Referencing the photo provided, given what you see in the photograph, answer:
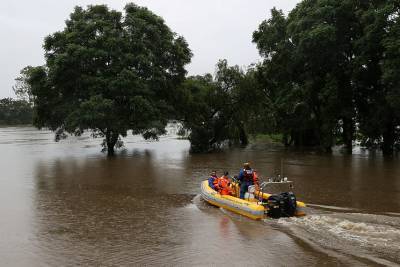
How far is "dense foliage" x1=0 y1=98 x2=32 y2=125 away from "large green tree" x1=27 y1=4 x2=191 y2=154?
8479 cm

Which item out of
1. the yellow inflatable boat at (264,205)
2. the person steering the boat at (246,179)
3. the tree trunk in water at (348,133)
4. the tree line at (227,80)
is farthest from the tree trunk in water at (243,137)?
the yellow inflatable boat at (264,205)

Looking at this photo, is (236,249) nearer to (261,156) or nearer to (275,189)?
(275,189)

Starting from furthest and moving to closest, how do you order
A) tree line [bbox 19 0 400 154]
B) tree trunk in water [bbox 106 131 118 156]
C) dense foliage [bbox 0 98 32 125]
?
1. dense foliage [bbox 0 98 32 125]
2. tree trunk in water [bbox 106 131 118 156]
3. tree line [bbox 19 0 400 154]

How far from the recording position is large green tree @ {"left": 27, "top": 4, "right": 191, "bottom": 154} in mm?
36125

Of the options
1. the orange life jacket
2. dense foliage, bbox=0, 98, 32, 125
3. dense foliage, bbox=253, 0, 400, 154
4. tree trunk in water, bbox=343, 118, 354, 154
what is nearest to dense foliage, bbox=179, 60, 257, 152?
dense foliage, bbox=253, 0, 400, 154

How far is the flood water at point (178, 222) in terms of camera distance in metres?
12.1

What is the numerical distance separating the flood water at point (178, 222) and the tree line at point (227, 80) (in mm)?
7285

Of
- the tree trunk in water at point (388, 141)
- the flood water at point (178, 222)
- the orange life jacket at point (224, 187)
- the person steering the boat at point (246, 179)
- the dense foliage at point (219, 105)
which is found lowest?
the flood water at point (178, 222)

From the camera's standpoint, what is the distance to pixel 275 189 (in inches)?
885

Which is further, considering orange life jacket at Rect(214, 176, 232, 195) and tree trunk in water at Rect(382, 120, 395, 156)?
tree trunk in water at Rect(382, 120, 395, 156)

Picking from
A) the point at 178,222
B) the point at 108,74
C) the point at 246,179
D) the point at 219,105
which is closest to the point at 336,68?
the point at 219,105

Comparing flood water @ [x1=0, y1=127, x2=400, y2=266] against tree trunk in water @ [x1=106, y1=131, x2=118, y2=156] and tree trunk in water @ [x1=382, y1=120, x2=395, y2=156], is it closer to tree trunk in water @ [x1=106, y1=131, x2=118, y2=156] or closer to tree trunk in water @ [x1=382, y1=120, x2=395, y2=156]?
tree trunk in water @ [x1=382, y1=120, x2=395, y2=156]

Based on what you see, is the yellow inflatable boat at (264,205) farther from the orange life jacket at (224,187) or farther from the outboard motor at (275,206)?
the orange life jacket at (224,187)

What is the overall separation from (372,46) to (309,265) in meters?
26.3
